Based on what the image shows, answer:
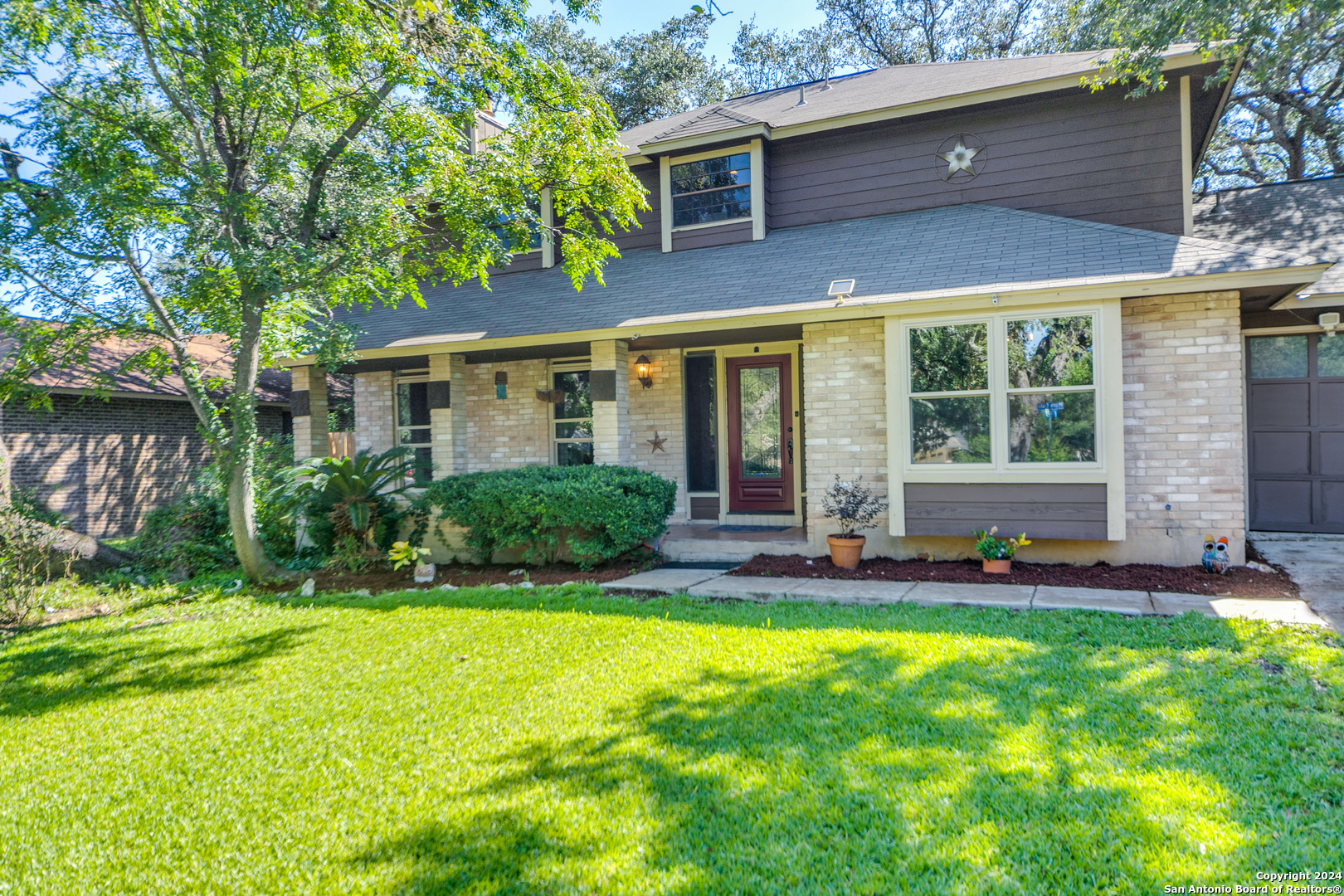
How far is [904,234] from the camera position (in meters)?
8.70

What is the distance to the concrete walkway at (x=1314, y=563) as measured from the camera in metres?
5.34

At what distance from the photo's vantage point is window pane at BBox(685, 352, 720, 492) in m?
9.87

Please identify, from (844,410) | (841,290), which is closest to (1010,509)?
(844,410)

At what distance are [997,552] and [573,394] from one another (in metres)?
6.19

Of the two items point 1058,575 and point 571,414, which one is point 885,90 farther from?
point 1058,575

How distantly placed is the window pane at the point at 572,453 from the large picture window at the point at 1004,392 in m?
4.92

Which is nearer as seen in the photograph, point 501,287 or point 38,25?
point 38,25

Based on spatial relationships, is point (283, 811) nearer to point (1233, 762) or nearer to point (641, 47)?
point (1233, 762)

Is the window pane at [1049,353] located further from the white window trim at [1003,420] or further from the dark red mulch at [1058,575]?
the dark red mulch at [1058,575]

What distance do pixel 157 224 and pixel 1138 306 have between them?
28.8ft

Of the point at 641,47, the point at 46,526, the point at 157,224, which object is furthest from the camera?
the point at 641,47

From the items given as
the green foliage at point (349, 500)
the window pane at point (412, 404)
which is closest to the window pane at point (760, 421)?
the green foliage at point (349, 500)

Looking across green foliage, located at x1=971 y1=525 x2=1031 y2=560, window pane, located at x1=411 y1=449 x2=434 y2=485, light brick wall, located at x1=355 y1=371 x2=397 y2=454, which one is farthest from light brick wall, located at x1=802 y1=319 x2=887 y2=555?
light brick wall, located at x1=355 y1=371 x2=397 y2=454

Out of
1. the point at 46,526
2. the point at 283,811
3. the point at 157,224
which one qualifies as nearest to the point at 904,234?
the point at 157,224
